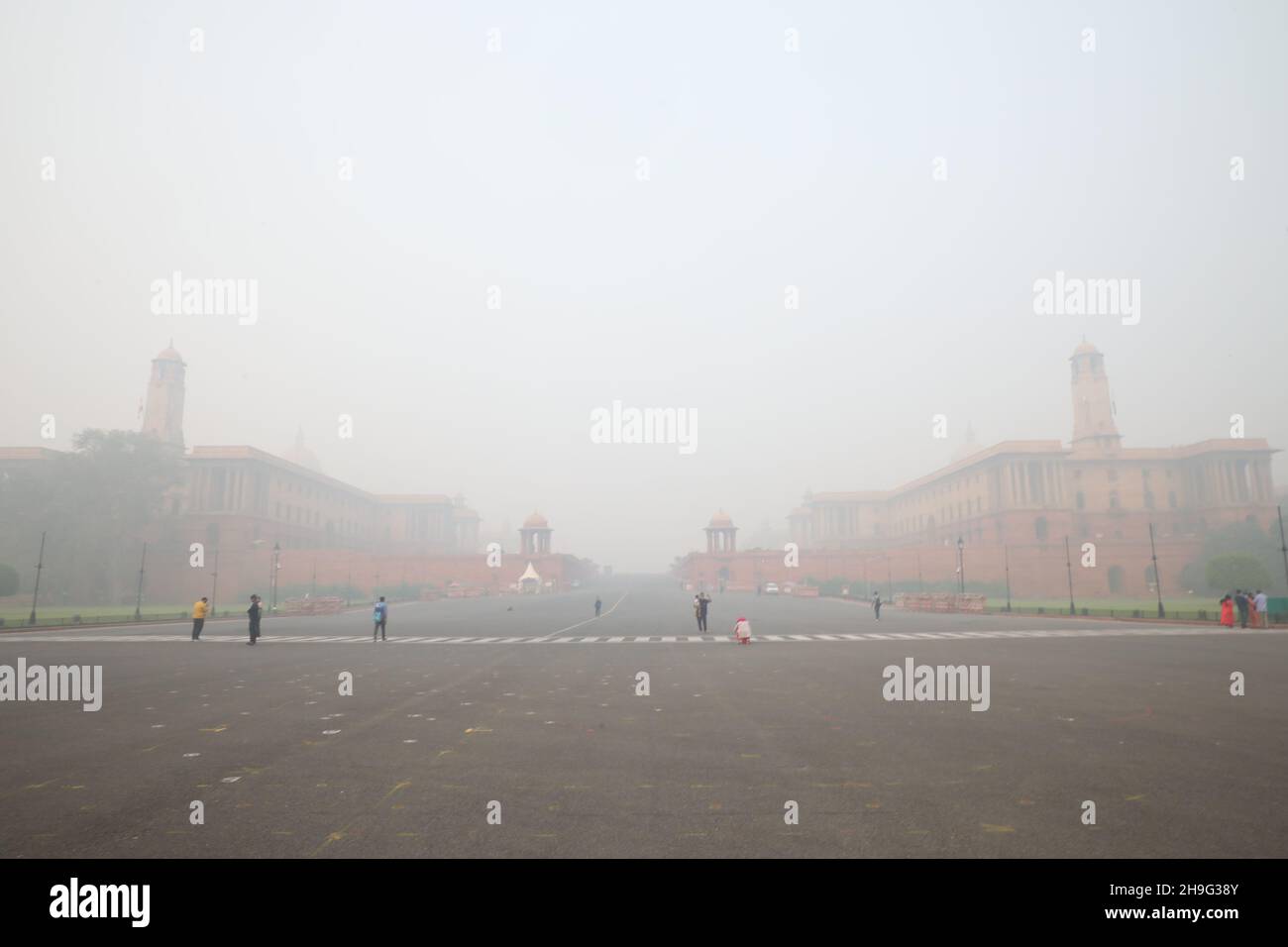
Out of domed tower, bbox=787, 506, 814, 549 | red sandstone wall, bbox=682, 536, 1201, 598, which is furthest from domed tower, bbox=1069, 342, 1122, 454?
domed tower, bbox=787, 506, 814, 549

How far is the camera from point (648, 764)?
7773 millimetres

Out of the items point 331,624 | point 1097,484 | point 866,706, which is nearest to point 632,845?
point 866,706

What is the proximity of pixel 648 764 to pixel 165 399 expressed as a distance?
99.5m

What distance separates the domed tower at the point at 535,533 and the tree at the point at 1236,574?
84.4 metres

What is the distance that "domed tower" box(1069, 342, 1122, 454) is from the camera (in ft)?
314

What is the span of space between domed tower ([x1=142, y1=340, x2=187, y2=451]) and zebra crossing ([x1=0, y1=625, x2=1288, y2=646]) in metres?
69.1

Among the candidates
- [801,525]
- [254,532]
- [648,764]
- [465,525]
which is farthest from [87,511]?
[801,525]

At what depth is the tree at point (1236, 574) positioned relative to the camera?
50.7 metres

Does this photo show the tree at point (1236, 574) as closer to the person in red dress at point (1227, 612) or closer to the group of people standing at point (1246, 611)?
the group of people standing at point (1246, 611)

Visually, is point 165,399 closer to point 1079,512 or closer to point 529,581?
point 529,581

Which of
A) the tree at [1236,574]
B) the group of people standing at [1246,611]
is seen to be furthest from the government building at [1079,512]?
the group of people standing at [1246,611]
